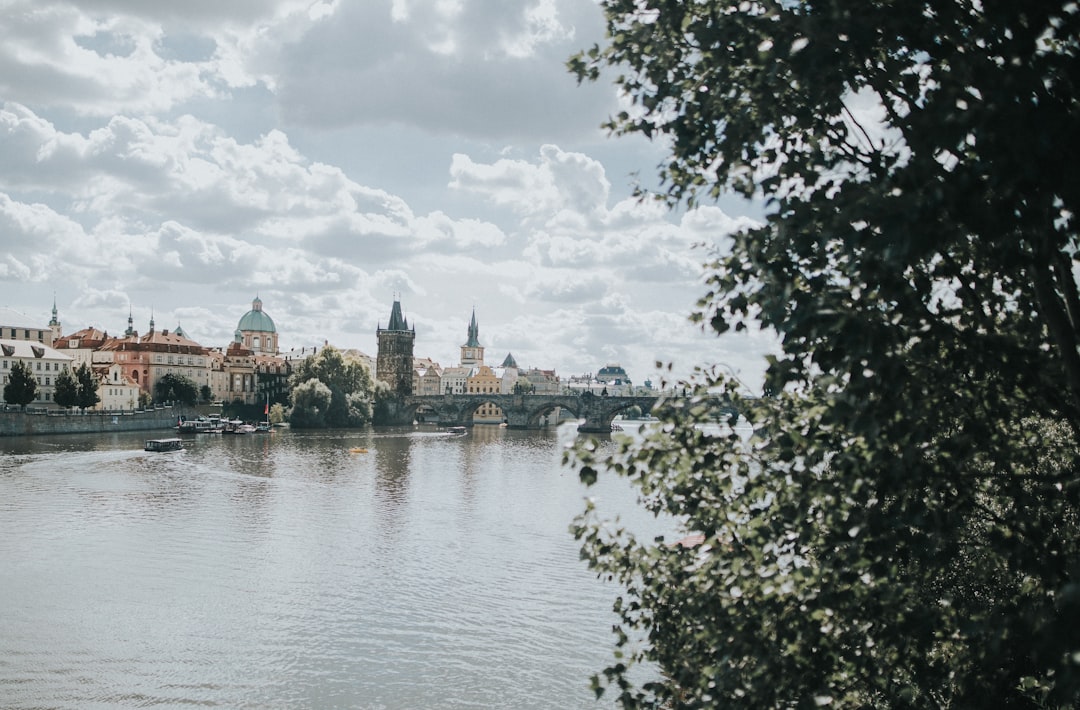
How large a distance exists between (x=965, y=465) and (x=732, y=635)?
1.65 metres

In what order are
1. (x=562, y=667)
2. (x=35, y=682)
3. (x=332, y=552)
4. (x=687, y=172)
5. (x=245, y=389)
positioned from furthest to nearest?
(x=245, y=389)
(x=332, y=552)
(x=562, y=667)
(x=35, y=682)
(x=687, y=172)

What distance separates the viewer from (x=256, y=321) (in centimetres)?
14900

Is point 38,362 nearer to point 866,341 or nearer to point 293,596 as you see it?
point 293,596

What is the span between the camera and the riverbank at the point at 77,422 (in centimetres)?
6769

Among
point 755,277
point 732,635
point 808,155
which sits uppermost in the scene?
point 808,155

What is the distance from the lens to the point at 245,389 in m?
123

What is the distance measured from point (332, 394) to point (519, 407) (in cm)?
2402

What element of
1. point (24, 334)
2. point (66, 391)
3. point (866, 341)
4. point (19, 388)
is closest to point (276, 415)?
point (66, 391)

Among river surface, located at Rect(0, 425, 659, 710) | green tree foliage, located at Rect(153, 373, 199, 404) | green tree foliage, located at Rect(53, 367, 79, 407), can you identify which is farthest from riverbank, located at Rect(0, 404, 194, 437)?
river surface, located at Rect(0, 425, 659, 710)

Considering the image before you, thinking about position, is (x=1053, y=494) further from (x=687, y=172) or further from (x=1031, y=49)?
(x=687, y=172)

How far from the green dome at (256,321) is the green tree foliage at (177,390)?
47379 millimetres

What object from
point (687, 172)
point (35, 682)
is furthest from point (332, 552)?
point (687, 172)

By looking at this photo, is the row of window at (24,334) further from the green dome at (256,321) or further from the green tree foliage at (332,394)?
the green dome at (256,321)

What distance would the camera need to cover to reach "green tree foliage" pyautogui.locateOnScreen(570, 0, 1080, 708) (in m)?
3.87
